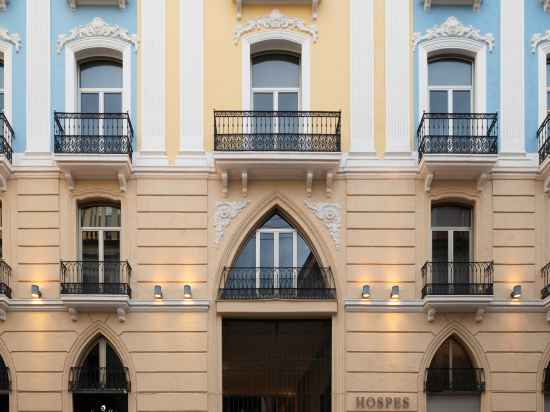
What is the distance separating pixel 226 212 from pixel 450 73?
20.8ft

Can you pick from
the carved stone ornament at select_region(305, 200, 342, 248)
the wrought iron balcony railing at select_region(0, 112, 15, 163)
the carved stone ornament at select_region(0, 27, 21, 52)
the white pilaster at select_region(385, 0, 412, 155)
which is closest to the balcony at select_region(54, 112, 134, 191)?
the wrought iron balcony railing at select_region(0, 112, 15, 163)

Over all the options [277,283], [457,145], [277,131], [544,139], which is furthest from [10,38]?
[544,139]

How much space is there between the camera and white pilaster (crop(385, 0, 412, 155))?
19.6 meters

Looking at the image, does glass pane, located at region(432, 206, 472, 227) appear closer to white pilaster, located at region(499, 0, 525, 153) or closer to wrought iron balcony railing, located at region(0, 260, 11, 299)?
white pilaster, located at region(499, 0, 525, 153)

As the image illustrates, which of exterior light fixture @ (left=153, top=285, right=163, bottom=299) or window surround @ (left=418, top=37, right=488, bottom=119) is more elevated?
window surround @ (left=418, top=37, right=488, bottom=119)

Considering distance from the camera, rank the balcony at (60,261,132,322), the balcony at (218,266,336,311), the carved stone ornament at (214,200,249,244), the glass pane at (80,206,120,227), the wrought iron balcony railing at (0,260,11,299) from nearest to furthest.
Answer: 1. the balcony at (60,261,132,322)
2. the wrought iron balcony railing at (0,260,11,299)
3. the balcony at (218,266,336,311)
4. the carved stone ornament at (214,200,249,244)
5. the glass pane at (80,206,120,227)

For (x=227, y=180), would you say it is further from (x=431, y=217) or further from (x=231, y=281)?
(x=431, y=217)

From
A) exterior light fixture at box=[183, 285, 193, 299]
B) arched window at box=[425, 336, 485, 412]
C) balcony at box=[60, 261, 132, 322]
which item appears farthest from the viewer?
arched window at box=[425, 336, 485, 412]

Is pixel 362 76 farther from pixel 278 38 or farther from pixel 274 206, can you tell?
pixel 274 206

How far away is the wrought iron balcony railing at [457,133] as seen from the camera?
62.5ft

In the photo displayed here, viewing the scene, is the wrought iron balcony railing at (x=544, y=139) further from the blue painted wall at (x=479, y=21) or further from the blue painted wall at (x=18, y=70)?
the blue painted wall at (x=18, y=70)

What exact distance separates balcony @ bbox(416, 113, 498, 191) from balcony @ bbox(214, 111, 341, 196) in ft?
6.63

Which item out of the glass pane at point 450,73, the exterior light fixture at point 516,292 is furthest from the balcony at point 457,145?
the exterior light fixture at point 516,292

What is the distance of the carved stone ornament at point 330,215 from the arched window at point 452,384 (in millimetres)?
3608
